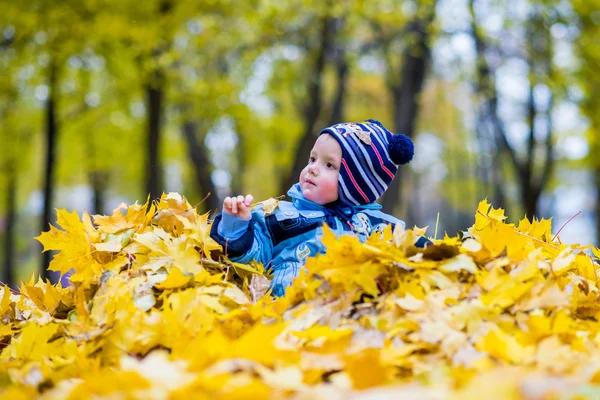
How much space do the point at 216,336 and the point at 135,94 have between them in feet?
31.3

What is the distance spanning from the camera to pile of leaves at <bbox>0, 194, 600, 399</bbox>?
3.24ft

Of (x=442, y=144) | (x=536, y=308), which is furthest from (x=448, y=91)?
(x=536, y=308)

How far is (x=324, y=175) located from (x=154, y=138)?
632 cm

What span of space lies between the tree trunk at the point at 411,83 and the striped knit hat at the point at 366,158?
201 inches

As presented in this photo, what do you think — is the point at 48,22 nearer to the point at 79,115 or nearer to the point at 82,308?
the point at 79,115

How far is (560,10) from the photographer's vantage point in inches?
420

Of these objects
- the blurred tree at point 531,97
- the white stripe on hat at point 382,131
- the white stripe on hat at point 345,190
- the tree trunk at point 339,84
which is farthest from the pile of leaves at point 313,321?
the blurred tree at point 531,97

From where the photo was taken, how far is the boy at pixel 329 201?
244 cm

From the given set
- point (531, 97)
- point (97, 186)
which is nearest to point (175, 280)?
point (531, 97)

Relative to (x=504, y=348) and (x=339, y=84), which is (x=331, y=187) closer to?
(x=504, y=348)

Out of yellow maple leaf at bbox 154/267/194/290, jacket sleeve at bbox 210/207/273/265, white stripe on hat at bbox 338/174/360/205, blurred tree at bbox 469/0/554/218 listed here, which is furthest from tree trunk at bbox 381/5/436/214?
yellow maple leaf at bbox 154/267/194/290

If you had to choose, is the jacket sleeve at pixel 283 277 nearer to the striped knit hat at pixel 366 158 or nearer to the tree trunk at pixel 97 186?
the striped knit hat at pixel 366 158

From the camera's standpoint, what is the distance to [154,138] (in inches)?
334

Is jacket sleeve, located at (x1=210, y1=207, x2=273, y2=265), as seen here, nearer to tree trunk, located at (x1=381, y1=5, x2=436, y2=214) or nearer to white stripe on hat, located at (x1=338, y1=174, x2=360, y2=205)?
white stripe on hat, located at (x1=338, y1=174, x2=360, y2=205)
